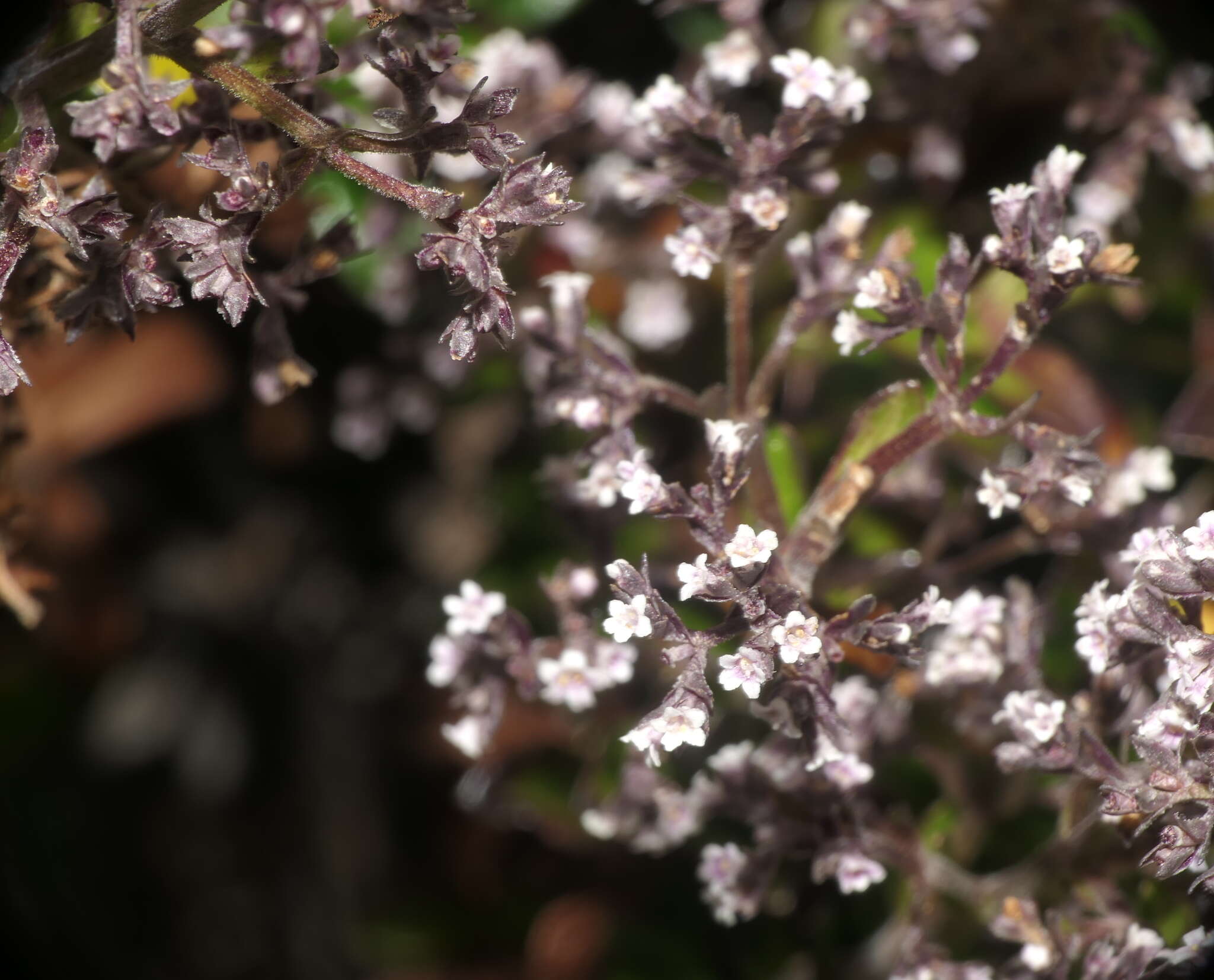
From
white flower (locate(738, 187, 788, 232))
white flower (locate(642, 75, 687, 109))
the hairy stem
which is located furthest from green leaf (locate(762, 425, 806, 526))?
white flower (locate(642, 75, 687, 109))

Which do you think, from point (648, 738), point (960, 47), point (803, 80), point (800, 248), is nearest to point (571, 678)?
point (648, 738)

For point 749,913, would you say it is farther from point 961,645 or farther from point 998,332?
point 998,332

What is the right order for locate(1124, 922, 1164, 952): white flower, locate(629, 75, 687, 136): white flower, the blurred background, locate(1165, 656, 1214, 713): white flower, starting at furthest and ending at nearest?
1. the blurred background
2. locate(629, 75, 687, 136): white flower
3. locate(1124, 922, 1164, 952): white flower
4. locate(1165, 656, 1214, 713): white flower

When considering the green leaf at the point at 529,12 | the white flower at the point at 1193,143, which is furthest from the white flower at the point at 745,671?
the green leaf at the point at 529,12

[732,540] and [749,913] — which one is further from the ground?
[732,540]

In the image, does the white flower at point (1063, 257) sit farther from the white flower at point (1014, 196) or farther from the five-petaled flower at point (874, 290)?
the five-petaled flower at point (874, 290)

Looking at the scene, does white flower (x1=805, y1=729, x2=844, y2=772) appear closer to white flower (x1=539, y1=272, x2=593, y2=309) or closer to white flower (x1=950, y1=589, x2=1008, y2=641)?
white flower (x1=950, y1=589, x2=1008, y2=641)

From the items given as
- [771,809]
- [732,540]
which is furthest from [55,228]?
[771,809]
